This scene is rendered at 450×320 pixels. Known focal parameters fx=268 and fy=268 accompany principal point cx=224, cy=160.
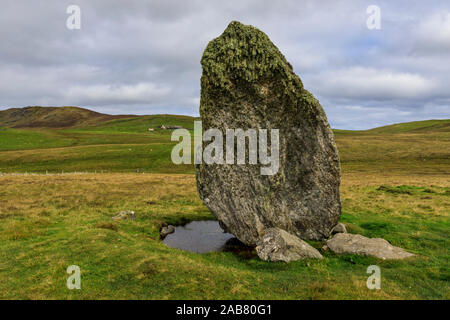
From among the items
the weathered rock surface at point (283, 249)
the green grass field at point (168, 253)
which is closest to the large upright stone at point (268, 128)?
the weathered rock surface at point (283, 249)

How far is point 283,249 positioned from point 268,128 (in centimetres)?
893

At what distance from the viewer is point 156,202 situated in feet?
115

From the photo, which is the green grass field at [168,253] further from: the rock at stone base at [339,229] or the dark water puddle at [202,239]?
the dark water puddle at [202,239]

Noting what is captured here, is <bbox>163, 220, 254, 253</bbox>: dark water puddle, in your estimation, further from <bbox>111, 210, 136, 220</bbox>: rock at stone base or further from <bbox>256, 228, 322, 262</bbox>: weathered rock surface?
<bbox>111, 210, 136, 220</bbox>: rock at stone base

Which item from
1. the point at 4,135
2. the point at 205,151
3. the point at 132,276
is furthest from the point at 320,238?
the point at 4,135

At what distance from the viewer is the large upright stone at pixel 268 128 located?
19.9 meters

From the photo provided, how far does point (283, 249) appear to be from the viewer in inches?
695

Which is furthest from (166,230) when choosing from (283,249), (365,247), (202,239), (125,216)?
(365,247)

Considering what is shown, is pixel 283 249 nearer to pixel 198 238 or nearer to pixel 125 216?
pixel 198 238

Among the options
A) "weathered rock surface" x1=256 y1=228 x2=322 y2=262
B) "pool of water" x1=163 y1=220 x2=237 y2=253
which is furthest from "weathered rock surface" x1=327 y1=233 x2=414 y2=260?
"pool of water" x1=163 y1=220 x2=237 y2=253

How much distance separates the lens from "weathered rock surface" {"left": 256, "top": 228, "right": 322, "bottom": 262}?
17.3m

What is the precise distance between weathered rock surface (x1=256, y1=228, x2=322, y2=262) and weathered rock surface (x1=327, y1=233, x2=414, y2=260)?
6.78 ft

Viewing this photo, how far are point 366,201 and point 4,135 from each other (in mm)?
166349
